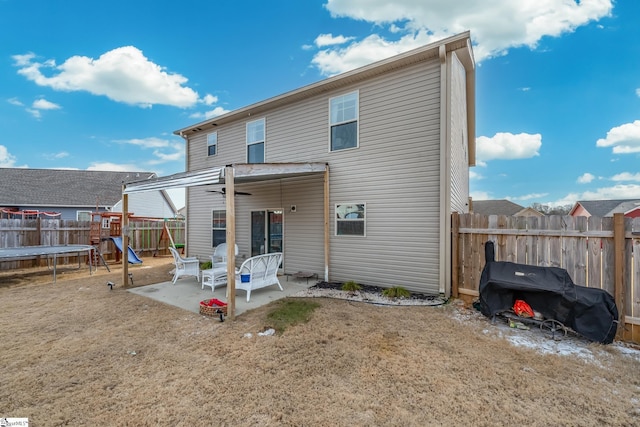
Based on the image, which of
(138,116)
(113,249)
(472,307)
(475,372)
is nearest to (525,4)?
(472,307)

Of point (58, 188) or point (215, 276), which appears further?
point (58, 188)

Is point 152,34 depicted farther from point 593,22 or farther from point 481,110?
point 593,22

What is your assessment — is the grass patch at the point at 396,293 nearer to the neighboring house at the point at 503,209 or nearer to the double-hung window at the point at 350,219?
the double-hung window at the point at 350,219

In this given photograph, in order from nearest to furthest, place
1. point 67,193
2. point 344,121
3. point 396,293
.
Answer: point 396,293
point 344,121
point 67,193

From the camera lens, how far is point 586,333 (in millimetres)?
3844

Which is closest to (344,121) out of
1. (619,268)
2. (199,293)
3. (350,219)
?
(350,219)

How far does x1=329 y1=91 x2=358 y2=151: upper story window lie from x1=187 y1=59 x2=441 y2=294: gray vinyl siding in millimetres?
159

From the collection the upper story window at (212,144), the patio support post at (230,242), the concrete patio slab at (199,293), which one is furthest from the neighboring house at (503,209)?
the patio support post at (230,242)

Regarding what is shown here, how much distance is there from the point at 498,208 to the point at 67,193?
42805 millimetres

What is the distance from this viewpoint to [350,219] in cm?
743

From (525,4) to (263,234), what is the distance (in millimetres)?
9244

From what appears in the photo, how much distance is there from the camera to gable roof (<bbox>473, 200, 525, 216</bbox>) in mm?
33191

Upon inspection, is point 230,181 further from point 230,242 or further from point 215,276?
point 215,276

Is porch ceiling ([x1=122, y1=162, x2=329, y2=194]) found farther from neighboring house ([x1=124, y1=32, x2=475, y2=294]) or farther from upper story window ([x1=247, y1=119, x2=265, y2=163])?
upper story window ([x1=247, y1=119, x2=265, y2=163])
